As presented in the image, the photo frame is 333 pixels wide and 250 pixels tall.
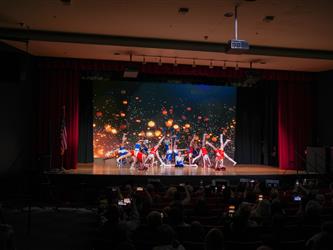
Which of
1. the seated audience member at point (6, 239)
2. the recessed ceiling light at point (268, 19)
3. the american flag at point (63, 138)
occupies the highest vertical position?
the recessed ceiling light at point (268, 19)

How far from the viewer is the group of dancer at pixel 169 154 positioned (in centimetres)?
1406

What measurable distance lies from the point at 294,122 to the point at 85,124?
756 cm

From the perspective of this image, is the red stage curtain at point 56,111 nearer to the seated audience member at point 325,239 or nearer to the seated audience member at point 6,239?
the seated audience member at point 6,239

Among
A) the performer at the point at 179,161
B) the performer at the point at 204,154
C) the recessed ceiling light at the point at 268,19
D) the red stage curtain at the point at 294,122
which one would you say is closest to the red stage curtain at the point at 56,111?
the performer at the point at 179,161

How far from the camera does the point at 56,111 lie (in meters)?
13.2

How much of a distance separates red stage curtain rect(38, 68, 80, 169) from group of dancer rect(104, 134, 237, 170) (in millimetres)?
1754

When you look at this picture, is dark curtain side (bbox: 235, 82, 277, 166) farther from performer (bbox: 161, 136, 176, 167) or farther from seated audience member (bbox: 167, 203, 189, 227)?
seated audience member (bbox: 167, 203, 189, 227)

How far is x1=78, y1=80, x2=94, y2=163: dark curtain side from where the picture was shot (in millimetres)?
15125

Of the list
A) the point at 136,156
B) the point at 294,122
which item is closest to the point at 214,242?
the point at 136,156

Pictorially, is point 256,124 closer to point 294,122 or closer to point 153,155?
point 294,122

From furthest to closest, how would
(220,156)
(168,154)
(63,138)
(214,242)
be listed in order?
(168,154)
(220,156)
(63,138)
(214,242)

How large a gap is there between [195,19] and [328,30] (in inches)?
130

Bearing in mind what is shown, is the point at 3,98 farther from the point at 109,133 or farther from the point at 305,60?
the point at 305,60

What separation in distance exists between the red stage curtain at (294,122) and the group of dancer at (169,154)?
76.6 inches
